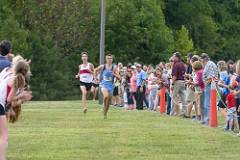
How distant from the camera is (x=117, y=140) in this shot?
60.4 ft

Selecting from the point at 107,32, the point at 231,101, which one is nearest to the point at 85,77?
the point at 231,101

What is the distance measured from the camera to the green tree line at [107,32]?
206 ft

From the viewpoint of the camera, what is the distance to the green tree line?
206 ft

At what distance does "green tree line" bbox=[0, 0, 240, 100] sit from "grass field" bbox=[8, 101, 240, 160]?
37445mm

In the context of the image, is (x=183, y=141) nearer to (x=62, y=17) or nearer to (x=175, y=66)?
(x=175, y=66)

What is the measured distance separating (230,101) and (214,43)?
63.7 metres

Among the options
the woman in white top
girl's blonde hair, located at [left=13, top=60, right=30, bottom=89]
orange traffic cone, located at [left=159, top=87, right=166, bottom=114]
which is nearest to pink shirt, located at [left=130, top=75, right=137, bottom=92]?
orange traffic cone, located at [left=159, top=87, right=166, bottom=114]

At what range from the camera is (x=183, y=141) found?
18.3m

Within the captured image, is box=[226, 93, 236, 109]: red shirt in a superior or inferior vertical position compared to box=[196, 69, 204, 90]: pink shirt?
inferior

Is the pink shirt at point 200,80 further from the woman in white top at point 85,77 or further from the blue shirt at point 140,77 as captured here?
the blue shirt at point 140,77

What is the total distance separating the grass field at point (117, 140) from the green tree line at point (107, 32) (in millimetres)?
37445

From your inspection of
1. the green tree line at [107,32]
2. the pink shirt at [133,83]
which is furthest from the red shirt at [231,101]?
the green tree line at [107,32]

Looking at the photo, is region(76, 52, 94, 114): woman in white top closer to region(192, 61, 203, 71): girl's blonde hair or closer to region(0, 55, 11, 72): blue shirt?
region(192, 61, 203, 71): girl's blonde hair

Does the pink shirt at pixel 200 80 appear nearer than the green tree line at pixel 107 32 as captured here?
Yes
